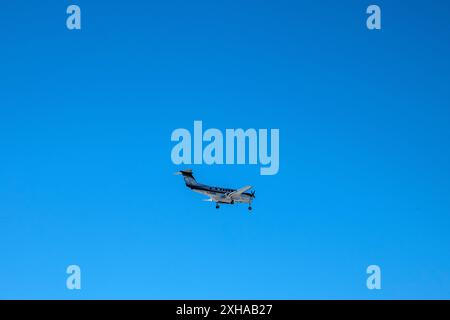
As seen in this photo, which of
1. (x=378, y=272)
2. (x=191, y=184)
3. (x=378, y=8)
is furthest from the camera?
(x=191, y=184)
